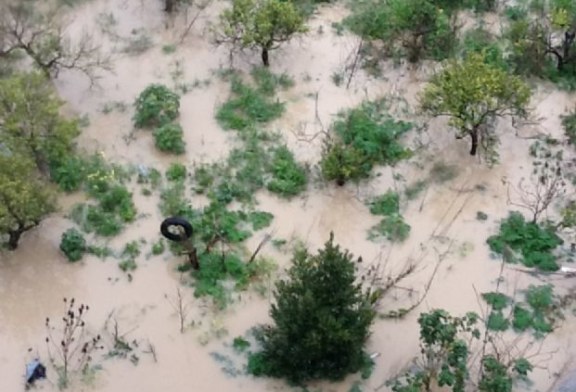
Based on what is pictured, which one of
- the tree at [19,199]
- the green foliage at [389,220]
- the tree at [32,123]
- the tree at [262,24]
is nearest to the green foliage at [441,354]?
the green foliage at [389,220]

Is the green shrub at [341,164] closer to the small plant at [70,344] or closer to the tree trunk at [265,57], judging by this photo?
the tree trunk at [265,57]

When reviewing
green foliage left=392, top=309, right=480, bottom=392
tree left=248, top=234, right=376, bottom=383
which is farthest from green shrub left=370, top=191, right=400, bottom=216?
green foliage left=392, top=309, right=480, bottom=392

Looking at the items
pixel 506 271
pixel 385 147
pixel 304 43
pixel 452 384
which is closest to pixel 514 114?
pixel 385 147

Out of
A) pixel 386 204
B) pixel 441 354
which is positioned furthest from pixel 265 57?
pixel 441 354

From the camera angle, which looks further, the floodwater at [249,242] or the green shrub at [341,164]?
the green shrub at [341,164]

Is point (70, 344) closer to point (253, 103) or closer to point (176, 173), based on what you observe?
point (176, 173)

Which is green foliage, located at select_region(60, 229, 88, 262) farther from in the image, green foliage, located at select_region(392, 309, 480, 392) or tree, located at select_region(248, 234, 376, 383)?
green foliage, located at select_region(392, 309, 480, 392)
